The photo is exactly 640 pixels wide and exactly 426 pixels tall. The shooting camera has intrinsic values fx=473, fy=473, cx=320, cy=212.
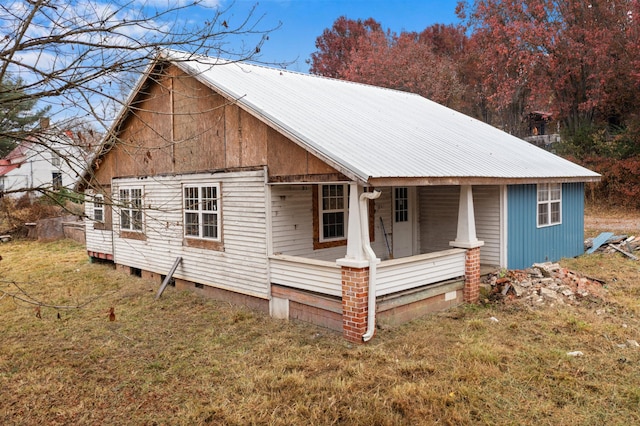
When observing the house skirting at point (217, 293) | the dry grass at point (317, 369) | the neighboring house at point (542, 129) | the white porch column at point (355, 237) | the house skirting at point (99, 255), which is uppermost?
the neighboring house at point (542, 129)

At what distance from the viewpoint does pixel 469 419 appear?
16.3ft

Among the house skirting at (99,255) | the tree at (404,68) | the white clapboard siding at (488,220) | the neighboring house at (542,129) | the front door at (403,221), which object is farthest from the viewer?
the neighboring house at (542,129)

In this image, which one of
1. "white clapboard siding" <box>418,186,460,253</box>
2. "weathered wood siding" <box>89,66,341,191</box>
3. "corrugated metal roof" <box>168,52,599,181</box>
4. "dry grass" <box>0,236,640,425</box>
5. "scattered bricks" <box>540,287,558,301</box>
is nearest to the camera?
"dry grass" <box>0,236,640,425</box>

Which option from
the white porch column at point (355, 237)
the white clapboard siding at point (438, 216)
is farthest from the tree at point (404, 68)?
the white porch column at point (355, 237)

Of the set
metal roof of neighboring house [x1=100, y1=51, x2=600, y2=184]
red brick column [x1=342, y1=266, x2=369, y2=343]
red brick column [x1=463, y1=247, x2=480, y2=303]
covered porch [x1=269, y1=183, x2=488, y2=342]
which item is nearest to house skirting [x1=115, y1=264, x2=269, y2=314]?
covered porch [x1=269, y1=183, x2=488, y2=342]

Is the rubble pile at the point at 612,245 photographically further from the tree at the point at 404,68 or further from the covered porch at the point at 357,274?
the tree at the point at 404,68

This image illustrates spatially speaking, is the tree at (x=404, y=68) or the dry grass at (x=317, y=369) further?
the tree at (x=404, y=68)

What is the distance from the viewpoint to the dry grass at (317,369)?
523 centimetres

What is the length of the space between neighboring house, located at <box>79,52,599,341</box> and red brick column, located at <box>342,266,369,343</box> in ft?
0.06

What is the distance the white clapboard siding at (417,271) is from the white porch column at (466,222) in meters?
0.19

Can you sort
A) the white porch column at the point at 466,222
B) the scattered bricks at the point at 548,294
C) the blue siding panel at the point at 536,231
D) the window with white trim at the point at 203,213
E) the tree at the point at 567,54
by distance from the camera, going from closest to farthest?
the scattered bricks at the point at 548,294 < the white porch column at the point at 466,222 < the window with white trim at the point at 203,213 < the blue siding panel at the point at 536,231 < the tree at the point at 567,54

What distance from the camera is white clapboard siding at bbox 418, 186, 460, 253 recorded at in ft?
40.5

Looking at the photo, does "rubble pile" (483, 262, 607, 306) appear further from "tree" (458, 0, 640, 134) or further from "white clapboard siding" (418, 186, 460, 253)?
"tree" (458, 0, 640, 134)

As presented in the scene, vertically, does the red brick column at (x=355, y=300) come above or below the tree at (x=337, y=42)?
below
